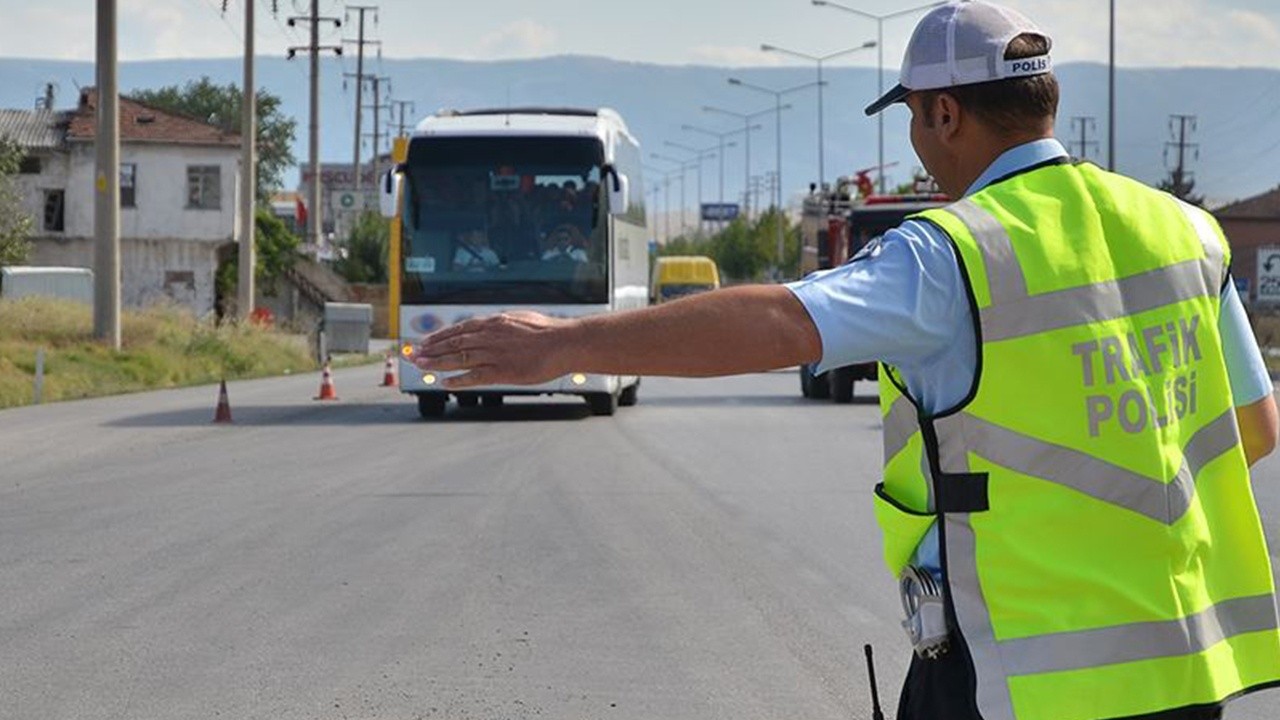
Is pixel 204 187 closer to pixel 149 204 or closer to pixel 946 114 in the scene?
pixel 149 204

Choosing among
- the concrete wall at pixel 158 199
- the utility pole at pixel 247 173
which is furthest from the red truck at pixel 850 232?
the concrete wall at pixel 158 199

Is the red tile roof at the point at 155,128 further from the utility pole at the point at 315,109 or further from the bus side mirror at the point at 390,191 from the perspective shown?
the bus side mirror at the point at 390,191

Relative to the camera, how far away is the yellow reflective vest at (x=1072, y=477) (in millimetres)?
3346

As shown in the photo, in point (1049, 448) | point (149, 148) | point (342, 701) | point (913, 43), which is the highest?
point (149, 148)

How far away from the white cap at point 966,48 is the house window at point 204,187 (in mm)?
76383

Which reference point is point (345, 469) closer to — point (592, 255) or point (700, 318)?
point (592, 255)

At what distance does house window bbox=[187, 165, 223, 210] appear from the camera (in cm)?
7831

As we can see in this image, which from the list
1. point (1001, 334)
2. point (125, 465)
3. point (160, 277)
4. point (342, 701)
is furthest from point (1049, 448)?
point (160, 277)

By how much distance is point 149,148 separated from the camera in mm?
78312

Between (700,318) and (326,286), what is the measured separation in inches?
3515

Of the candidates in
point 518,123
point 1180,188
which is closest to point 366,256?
point 1180,188

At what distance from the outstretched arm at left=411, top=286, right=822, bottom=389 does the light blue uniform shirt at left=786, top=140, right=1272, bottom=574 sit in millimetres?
42

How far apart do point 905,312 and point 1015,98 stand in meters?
0.52

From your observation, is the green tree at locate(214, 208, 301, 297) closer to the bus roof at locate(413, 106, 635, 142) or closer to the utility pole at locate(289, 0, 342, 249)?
the utility pole at locate(289, 0, 342, 249)
